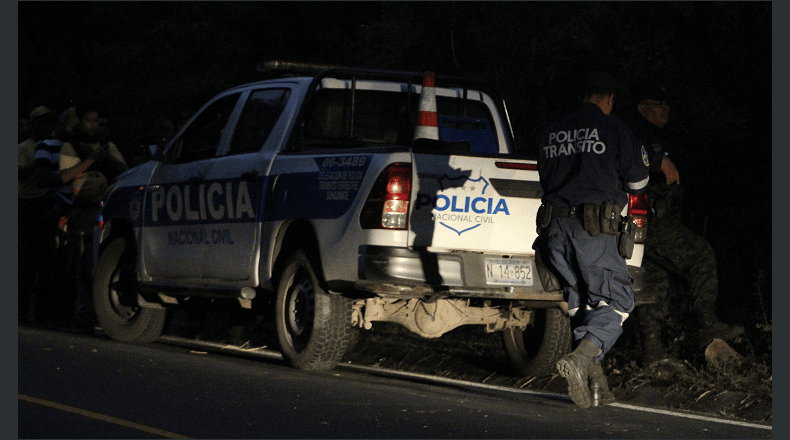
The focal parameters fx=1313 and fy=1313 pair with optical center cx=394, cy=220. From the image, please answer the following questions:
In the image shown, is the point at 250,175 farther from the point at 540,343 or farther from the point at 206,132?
the point at 540,343

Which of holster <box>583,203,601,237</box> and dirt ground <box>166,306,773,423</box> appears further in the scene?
dirt ground <box>166,306,773,423</box>

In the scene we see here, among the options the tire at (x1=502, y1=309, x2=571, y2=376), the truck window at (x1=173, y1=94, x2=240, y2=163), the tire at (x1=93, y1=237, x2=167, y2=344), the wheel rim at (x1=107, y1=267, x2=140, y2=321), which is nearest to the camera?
the tire at (x1=502, y1=309, x2=571, y2=376)

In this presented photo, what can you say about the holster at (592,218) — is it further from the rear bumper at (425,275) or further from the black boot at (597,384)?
the rear bumper at (425,275)

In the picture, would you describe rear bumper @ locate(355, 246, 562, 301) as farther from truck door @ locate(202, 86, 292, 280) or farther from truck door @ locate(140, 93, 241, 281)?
truck door @ locate(140, 93, 241, 281)

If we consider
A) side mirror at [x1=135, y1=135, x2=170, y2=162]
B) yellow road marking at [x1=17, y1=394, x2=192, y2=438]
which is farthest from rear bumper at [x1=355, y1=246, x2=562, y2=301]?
side mirror at [x1=135, y1=135, x2=170, y2=162]

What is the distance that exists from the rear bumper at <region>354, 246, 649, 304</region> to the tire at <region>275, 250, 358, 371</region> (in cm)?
51

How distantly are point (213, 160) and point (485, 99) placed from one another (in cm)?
204

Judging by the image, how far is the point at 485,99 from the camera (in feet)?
31.6

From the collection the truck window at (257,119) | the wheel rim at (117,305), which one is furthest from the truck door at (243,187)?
the wheel rim at (117,305)

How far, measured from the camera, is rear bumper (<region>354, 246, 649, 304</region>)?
25.6ft

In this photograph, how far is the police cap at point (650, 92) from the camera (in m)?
8.95

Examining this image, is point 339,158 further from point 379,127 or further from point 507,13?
point 507,13

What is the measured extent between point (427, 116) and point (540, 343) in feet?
5.59

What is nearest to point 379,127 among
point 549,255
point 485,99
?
point 485,99
